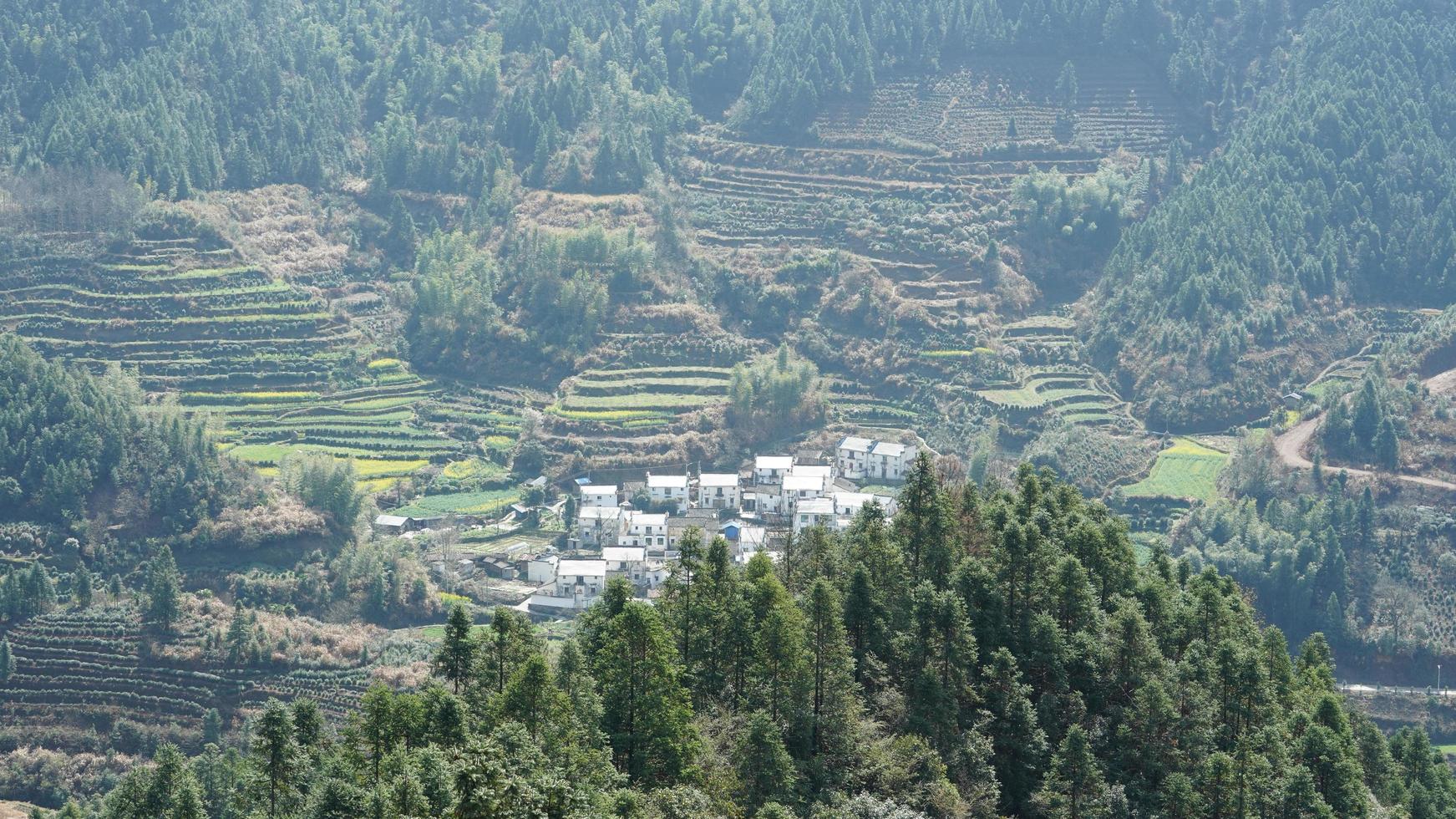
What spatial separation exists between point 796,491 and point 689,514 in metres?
4.96

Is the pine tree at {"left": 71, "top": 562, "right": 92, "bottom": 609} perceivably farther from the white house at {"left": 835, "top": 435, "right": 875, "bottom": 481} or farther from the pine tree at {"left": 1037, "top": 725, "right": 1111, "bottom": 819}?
the pine tree at {"left": 1037, "top": 725, "right": 1111, "bottom": 819}

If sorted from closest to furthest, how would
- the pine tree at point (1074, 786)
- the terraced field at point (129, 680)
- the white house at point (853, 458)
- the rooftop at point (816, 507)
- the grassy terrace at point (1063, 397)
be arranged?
the pine tree at point (1074, 786) → the terraced field at point (129, 680) → the rooftop at point (816, 507) → the white house at point (853, 458) → the grassy terrace at point (1063, 397)

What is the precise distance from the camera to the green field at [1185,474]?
107 meters

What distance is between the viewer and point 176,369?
366 feet

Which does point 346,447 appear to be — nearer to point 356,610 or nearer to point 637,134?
point 356,610

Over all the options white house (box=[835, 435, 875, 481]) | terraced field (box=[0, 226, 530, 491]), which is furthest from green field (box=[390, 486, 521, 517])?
white house (box=[835, 435, 875, 481])

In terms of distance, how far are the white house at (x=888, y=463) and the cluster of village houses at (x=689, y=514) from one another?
0.04 meters

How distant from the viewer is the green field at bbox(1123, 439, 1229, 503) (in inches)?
4200

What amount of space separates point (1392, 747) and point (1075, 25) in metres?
79.3

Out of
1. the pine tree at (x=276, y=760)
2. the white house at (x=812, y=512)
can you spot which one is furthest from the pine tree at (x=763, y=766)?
the white house at (x=812, y=512)

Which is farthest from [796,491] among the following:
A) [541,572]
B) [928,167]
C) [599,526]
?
[928,167]

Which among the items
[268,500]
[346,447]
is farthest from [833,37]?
[268,500]

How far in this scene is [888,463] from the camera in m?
107

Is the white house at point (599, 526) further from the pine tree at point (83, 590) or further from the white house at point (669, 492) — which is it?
the pine tree at point (83, 590)
